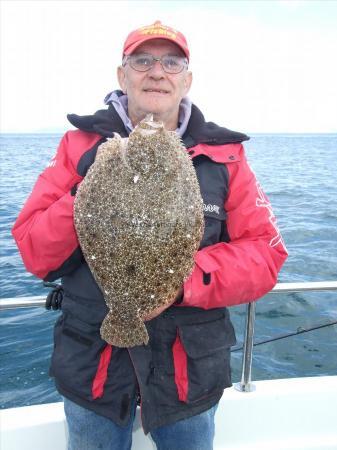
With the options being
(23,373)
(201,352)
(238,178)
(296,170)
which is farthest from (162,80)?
(296,170)

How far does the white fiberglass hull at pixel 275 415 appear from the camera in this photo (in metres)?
3.58

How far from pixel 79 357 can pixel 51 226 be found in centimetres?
81

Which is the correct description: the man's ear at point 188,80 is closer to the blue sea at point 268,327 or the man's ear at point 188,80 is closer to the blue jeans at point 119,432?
the blue jeans at point 119,432

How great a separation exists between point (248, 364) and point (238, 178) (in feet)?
5.68

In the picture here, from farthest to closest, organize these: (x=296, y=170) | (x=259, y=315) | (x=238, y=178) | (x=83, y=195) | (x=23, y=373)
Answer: (x=296, y=170), (x=259, y=315), (x=23, y=373), (x=238, y=178), (x=83, y=195)

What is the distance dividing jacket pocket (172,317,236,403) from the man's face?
4.16 feet

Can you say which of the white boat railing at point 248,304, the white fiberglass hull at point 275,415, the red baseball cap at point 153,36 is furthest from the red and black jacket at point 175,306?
the white fiberglass hull at point 275,415

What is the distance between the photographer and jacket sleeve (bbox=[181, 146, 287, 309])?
2.38 meters

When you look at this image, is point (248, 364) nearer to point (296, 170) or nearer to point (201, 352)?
point (201, 352)

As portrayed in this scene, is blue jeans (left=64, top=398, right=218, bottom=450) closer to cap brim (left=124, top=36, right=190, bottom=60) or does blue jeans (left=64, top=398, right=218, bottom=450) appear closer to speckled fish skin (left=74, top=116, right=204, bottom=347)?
speckled fish skin (left=74, top=116, right=204, bottom=347)

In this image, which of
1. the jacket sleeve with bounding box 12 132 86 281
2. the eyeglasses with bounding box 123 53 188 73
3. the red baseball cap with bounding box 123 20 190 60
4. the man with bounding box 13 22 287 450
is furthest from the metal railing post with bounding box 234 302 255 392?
the red baseball cap with bounding box 123 20 190 60

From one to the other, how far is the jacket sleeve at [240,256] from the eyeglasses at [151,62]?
65 centimetres

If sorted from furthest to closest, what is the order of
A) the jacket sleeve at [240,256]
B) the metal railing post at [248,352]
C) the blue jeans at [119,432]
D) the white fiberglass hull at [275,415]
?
the white fiberglass hull at [275,415]
the metal railing post at [248,352]
the blue jeans at [119,432]
the jacket sleeve at [240,256]

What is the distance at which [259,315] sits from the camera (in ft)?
26.7
